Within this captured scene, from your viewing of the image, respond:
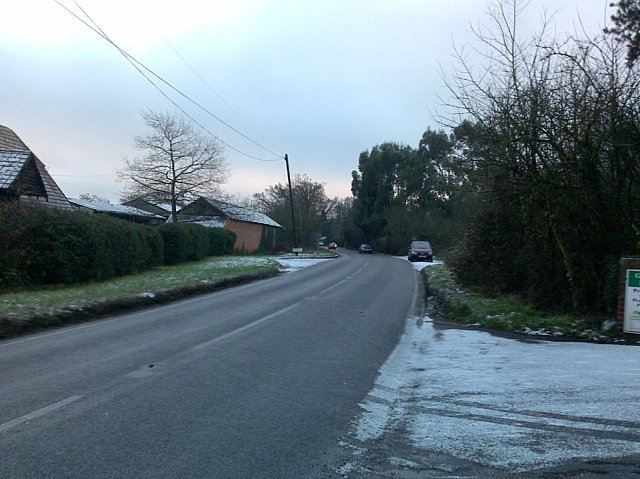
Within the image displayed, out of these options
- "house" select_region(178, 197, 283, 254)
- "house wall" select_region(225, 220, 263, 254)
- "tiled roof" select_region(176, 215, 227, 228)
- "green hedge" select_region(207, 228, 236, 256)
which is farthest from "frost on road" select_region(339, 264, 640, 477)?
"house wall" select_region(225, 220, 263, 254)

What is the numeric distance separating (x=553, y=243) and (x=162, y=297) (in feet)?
36.1

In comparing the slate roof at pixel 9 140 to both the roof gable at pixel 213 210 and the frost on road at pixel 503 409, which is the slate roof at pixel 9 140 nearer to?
the roof gable at pixel 213 210

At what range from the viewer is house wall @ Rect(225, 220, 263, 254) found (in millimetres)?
57334

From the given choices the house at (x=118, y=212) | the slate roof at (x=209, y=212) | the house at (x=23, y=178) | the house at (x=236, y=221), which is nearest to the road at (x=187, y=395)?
the house at (x=23, y=178)

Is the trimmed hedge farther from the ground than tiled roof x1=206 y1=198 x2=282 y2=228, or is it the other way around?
tiled roof x1=206 y1=198 x2=282 y2=228

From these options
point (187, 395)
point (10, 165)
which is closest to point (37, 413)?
point (187, 395)

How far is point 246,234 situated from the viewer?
198ft

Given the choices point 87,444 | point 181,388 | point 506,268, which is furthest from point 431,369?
point 506,268

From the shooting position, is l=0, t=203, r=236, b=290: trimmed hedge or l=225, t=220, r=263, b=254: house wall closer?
l=0, t=203, r=236, b=290: trimmed hedge

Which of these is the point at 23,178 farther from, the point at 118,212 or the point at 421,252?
the point at 421,252

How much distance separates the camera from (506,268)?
1655 centimetres

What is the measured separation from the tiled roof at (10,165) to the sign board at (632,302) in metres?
22.1

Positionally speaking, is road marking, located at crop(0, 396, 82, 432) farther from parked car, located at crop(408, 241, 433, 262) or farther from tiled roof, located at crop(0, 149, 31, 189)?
parked car, located at crop(408, 241, 433, 262)

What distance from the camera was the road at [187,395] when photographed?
4.73 m
